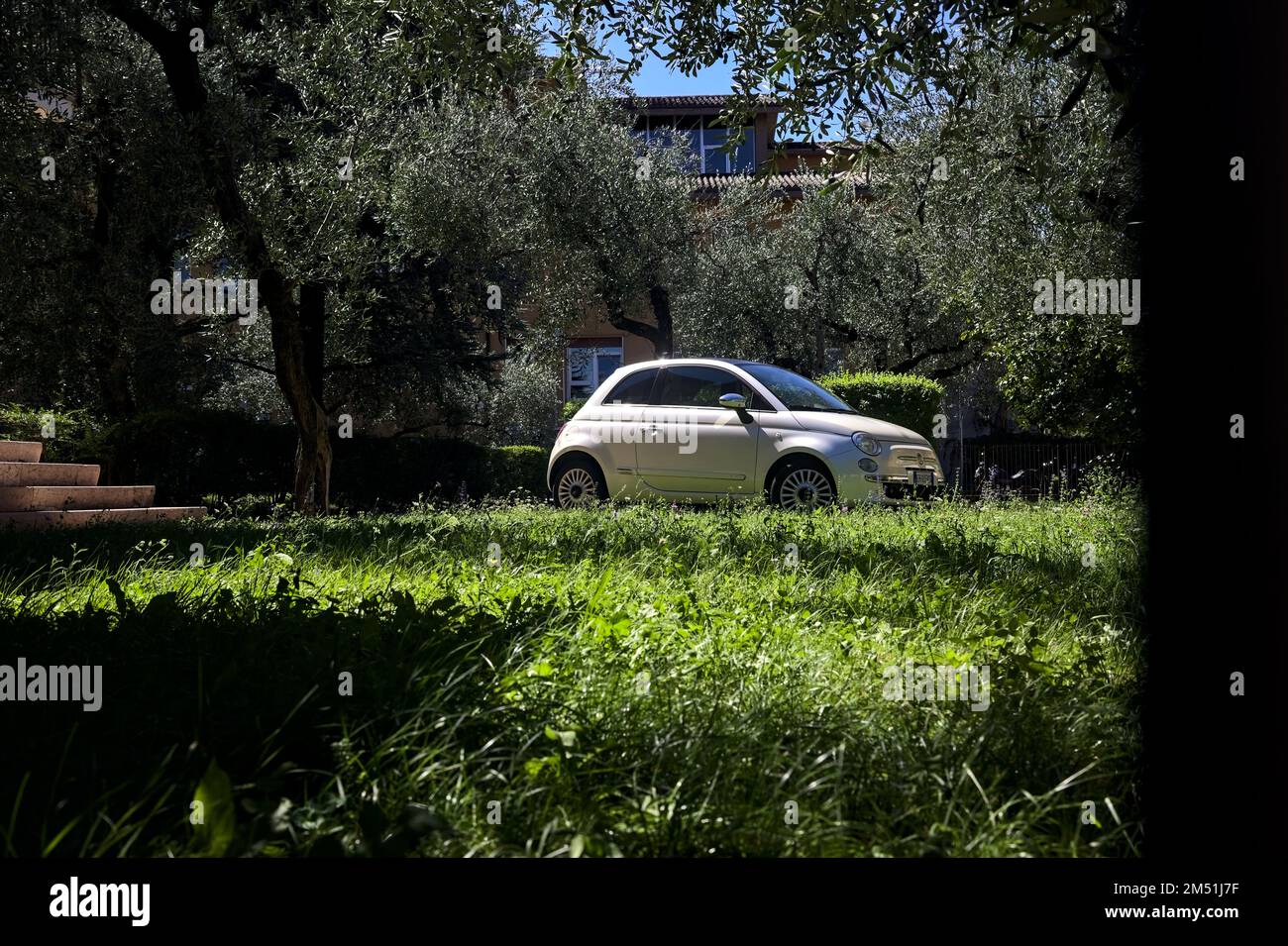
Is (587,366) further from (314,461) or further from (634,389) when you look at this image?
(314,461)

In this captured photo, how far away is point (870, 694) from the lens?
3.56 m

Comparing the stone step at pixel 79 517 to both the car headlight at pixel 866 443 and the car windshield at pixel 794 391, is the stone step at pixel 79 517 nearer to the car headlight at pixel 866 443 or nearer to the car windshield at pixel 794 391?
the car windshield at pixel 794 391

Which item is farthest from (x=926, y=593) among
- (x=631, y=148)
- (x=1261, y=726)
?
(x=631, y=148)

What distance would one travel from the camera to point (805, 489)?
1155cm

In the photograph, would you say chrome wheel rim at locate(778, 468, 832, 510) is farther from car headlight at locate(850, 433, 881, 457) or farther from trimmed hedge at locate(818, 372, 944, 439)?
trimmed hedge at locate(818, 372, 944, 439)

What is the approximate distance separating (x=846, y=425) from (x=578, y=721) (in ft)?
28.5

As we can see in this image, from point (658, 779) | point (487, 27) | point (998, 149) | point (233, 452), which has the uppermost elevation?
point (998, 149)

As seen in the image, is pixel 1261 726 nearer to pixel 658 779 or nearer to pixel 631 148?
pixel 658 779

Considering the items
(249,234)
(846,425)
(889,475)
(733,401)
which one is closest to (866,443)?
(846,425)

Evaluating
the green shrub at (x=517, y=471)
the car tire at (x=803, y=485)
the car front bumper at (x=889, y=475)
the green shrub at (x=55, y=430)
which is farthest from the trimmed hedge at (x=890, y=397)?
the green shrub at (x=55, y=430)

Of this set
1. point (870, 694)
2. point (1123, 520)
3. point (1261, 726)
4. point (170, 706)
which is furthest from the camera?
point (1123, 520)

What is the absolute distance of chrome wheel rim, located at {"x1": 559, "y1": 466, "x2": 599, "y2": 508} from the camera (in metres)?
12.8

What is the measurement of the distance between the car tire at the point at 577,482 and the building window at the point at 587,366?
16661 mm

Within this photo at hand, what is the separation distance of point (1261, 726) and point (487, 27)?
777 cm
